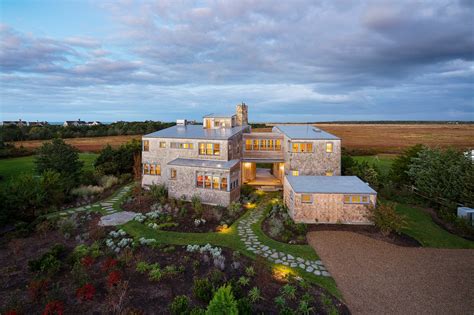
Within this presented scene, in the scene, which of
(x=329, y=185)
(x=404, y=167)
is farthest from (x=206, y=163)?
(x=404, y=167)

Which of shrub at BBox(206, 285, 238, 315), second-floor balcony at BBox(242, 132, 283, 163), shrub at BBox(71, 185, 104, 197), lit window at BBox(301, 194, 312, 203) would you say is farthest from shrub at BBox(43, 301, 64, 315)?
second-floor balcony at BBox(242, 132, 283, 163)

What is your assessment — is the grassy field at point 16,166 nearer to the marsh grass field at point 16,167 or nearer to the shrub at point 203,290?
the marsh grass field at point 16,167

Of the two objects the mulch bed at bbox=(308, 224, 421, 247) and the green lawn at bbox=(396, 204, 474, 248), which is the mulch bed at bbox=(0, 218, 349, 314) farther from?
the green lawn at bbox=(396, 204, 474, 248)

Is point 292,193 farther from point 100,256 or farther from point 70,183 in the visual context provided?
point 70,183

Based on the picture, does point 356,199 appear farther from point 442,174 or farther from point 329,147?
point 442,174

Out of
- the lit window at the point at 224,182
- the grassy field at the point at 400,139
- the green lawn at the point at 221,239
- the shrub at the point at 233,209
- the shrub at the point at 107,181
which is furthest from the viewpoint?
the grassy field at the point at 400,139

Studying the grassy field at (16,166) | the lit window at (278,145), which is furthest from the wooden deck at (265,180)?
the grassy field at (16,166)
